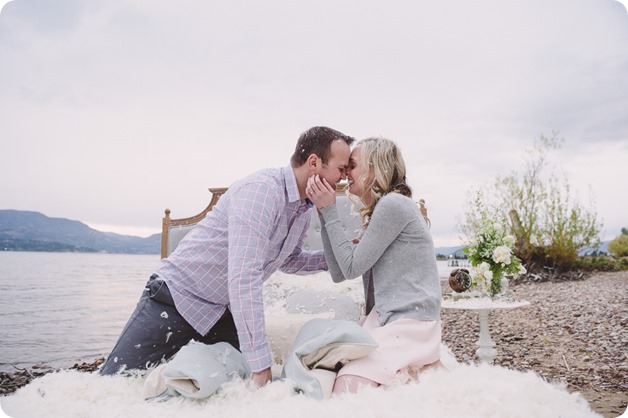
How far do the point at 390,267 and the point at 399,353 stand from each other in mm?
308

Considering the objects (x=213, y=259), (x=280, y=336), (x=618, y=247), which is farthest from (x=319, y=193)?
(x=618, y=247)

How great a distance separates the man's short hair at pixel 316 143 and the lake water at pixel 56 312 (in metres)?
4.08

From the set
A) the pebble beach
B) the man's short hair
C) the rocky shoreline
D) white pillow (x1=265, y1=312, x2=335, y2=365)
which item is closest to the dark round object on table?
the rocky shoreline

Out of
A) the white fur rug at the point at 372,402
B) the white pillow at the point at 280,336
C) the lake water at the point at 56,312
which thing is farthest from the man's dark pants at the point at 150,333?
the lake water at the point at 56,312

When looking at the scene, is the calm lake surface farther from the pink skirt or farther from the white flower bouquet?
the white flower bouquet

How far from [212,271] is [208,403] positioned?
0.55 meters

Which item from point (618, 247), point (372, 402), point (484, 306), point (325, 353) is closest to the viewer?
point (372, 402)

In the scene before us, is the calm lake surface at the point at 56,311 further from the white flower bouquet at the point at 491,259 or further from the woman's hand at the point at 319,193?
the white flower bouquet at the point at 491,259

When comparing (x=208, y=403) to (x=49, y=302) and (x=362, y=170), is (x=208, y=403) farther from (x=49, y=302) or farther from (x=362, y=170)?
(x=49, y=302)

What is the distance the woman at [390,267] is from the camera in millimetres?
1709

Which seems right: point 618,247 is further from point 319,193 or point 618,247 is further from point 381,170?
point 319,193

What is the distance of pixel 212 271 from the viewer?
2.03 m

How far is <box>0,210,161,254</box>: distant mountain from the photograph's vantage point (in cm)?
523

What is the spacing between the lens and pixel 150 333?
1996mm
